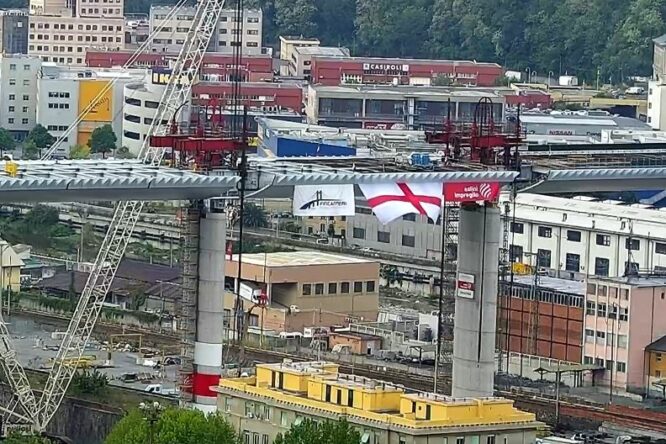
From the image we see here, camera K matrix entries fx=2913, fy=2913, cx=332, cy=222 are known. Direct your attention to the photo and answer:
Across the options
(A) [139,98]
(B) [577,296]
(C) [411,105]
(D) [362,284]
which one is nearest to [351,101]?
(C) [411,105]

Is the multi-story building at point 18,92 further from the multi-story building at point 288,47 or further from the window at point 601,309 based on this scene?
the window at point 601,309

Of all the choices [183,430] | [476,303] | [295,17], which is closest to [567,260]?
[476,303]

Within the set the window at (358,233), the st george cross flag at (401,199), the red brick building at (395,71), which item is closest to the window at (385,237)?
the window at (358,233)

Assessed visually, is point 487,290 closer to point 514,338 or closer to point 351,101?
point 514,338

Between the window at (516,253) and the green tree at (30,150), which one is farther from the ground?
the green tree at (30,150)

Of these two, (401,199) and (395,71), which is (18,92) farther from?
(401,199)

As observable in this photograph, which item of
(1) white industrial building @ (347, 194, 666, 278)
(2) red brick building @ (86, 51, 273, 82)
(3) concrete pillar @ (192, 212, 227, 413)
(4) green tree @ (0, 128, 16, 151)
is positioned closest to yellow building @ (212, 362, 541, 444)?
(3) concrete pillar @ (192, 212, 227, 413)
